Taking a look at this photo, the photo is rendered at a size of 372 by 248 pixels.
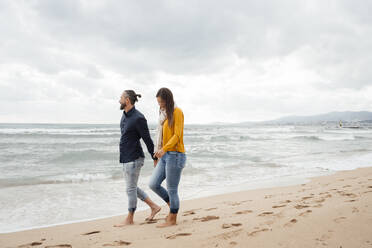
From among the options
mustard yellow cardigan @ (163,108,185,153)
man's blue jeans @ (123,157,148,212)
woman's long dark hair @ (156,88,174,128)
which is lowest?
man's blue jeans @ (123,157,148,212)

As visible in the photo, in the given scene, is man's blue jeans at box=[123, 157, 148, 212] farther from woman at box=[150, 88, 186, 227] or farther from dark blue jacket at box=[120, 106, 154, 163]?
woman at box=[150, 88, 186, 227]

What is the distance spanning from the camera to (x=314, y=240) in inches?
98.1

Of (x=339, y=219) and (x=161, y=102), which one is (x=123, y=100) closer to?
(x=161, y=102)

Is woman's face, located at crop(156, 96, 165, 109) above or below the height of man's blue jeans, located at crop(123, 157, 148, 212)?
above

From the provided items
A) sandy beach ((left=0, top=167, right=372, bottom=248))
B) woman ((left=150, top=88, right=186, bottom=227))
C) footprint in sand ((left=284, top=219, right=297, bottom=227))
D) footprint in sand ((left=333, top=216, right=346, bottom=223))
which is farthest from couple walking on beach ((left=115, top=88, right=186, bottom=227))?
footprint in sand ((left=333, top=216, right=346, bottom=223))

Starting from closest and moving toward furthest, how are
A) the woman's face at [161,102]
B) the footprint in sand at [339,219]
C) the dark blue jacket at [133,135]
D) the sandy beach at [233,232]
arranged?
the sandy beach at [233,232] < the footprint in sand at [339,219] < the woman's face at [161,102] < the dark blue jacket at [133,135]

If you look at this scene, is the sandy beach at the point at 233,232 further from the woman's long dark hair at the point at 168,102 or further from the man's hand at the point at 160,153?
the woman's long dark hair at the point at 168,102

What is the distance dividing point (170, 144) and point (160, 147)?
33cm

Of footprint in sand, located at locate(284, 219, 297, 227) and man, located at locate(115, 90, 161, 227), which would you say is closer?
footprint in sand, located at locate(284, 219, 297, 227)

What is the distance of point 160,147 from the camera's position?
11.8 feet

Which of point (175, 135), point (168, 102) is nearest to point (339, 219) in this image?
point (175, 135)

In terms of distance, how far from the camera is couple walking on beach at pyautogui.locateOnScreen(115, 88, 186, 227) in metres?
3.40

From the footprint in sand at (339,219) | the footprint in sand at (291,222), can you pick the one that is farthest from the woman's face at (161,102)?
the footprint in sand at (339,219)

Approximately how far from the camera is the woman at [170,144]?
337 centimetres
